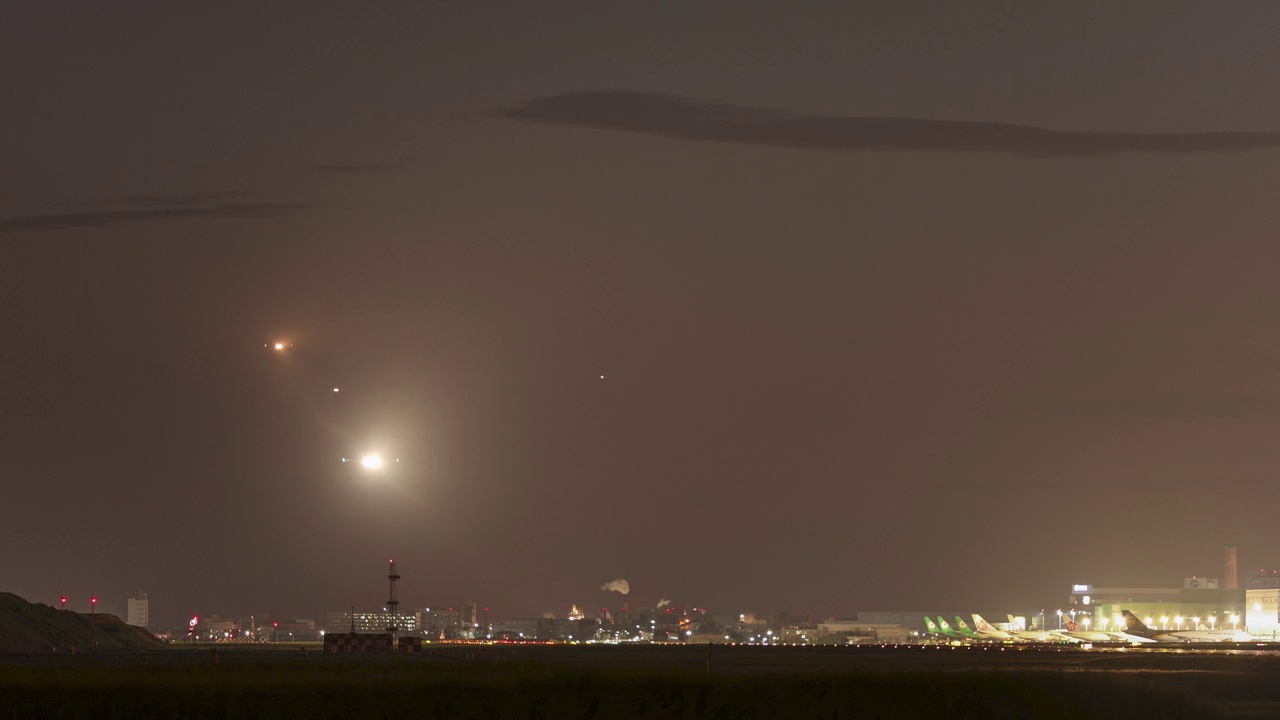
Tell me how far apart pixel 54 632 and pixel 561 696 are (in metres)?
79.0

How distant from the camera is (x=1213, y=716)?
4828 cm

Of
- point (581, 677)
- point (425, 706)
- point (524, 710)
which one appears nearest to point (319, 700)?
point (425, 706)

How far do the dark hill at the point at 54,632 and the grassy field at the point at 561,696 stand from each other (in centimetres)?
5610

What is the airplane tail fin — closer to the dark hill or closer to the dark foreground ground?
the dark hill

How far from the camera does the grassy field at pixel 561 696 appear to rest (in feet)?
114

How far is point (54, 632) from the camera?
107 metres

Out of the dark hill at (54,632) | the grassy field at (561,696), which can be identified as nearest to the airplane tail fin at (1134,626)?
the dark hill at (54,632)

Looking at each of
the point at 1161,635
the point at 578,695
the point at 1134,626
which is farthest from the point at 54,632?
the point at 1161,635

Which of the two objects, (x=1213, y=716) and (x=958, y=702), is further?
(x=1213, y=716)

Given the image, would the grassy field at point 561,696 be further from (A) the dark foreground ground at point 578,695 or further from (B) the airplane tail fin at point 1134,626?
(B) the airplane tail fin at point 1134,626

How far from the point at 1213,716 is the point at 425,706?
26.2 m

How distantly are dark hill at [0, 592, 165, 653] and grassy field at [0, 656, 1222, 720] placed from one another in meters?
56.1

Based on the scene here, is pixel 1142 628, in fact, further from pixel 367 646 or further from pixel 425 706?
pixel 425 706

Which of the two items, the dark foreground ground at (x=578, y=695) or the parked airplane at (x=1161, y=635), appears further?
the parked airplane at (x=1161, y=635)
